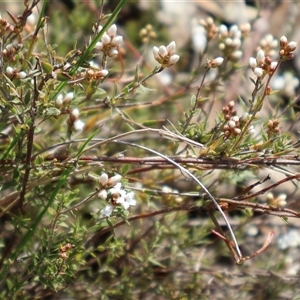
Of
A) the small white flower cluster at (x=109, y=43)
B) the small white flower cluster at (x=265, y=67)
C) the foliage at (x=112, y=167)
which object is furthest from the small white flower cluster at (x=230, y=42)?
the small white flower cluster at (x=109, y=43)

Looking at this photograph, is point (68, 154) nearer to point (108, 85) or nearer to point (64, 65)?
point (64, 65)

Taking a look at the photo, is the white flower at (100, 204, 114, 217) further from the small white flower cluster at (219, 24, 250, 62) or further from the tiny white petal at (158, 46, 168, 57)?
the small white flower cluster at (219, 24, 250, 62)

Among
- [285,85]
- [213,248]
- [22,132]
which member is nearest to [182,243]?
[213,248]

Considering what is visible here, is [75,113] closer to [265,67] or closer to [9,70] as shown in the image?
[9,70]

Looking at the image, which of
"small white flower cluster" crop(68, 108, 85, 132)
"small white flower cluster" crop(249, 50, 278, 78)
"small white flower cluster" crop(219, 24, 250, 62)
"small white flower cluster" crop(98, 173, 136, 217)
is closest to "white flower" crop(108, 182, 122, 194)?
"small white flower cluster" crop(98, 173, 136, 217)

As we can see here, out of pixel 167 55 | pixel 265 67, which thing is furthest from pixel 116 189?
pixel 265 67
